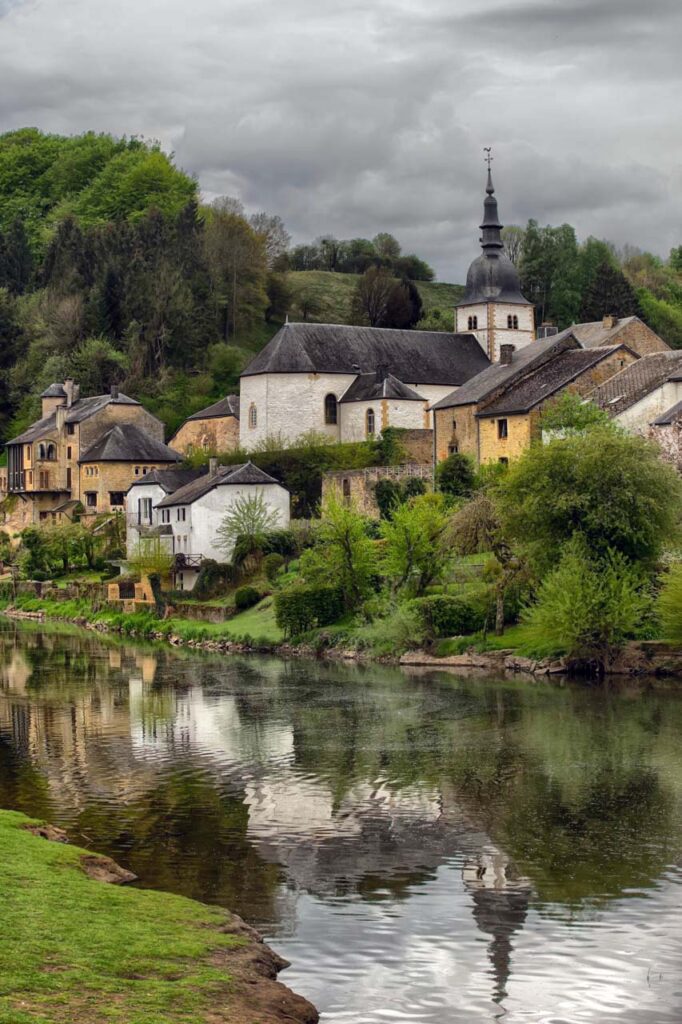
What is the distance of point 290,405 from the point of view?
85188mm

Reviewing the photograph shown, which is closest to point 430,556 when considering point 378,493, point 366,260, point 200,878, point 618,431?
point 618,431

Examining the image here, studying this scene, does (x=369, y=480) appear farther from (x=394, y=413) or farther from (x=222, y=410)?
(x=222, y=410)

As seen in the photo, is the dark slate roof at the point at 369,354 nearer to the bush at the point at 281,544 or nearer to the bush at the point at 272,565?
the bush at the point at 281,544

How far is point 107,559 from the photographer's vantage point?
82.8 m

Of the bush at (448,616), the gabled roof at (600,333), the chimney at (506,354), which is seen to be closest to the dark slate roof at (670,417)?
the gabled roof at (600,333)

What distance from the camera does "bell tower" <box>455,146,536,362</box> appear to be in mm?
92688

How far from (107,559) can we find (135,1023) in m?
71.0

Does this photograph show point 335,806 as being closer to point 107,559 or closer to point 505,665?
point 505,665

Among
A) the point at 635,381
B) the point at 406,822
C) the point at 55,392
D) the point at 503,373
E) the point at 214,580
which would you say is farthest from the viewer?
the point at 55,392

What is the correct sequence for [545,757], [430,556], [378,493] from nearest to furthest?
[545,757]
[430,556]
[378,493]

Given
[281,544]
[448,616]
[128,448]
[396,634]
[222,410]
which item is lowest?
[396,634]

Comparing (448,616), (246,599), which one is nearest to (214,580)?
(246,599)


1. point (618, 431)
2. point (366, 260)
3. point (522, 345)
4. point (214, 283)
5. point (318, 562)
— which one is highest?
point (366, 260)

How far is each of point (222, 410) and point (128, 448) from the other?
6.96 metres
